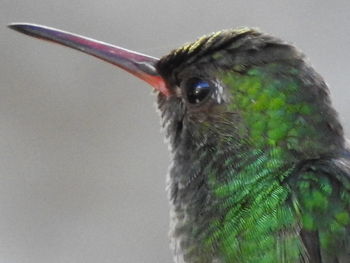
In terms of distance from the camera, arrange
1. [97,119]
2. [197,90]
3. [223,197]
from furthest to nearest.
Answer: [97,119] → [197,90] → [223,197]

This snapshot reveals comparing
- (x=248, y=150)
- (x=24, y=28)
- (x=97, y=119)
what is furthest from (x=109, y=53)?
(x=97, y=119)

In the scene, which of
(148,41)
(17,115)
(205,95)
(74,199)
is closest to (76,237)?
(74,199)

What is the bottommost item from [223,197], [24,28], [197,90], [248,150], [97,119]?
[223,197]

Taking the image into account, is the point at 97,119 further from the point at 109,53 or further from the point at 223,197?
the point at 223,197

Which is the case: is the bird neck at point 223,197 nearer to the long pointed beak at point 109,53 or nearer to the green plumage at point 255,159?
the green plumage at point 255,159

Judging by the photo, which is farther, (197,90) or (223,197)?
(197,90)

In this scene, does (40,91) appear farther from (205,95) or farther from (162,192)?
(205,95)

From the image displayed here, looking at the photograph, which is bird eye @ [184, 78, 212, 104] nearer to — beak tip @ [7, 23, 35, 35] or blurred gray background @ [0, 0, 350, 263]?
beak tip @ [7, 23, 35, 35]
